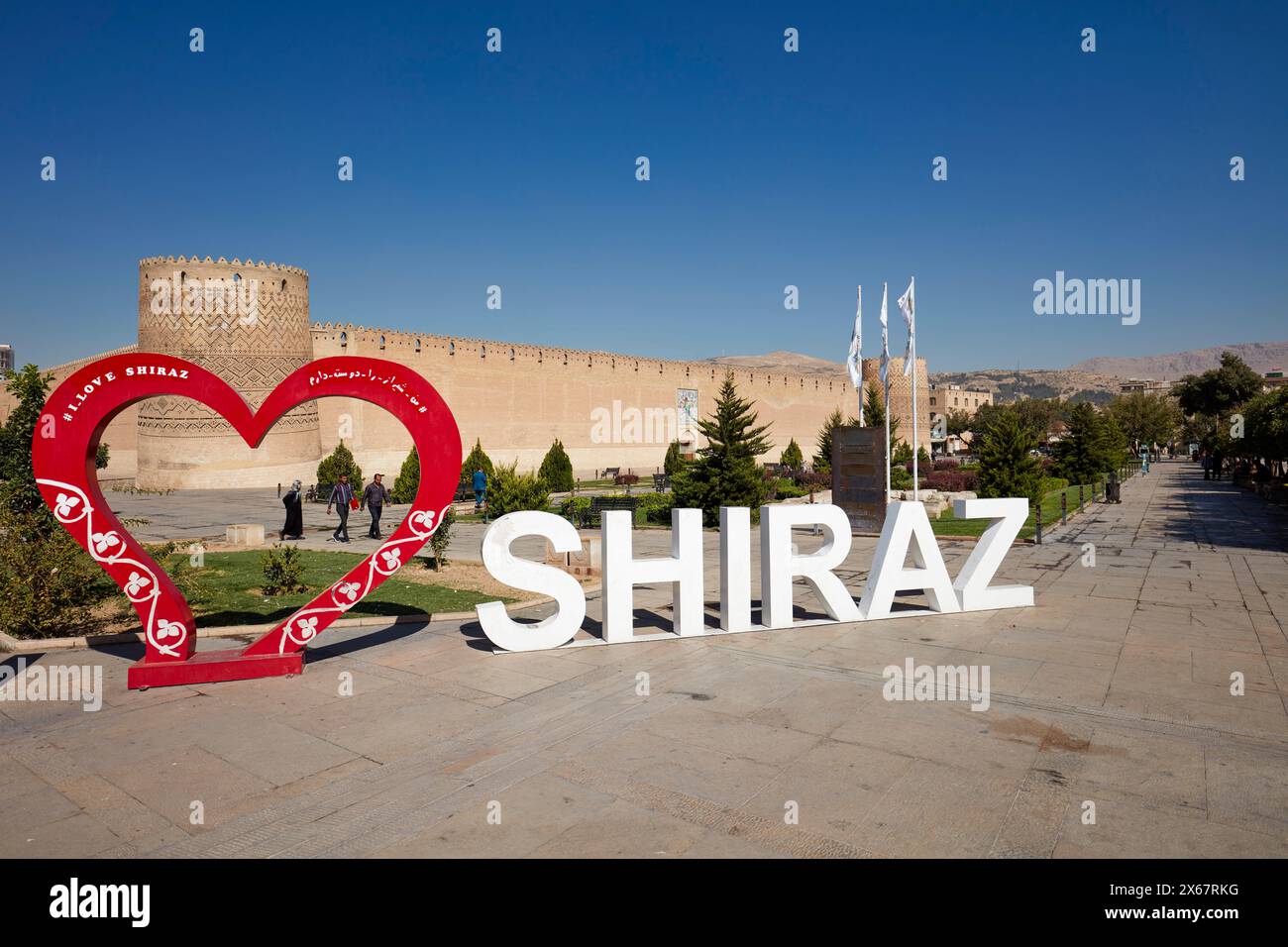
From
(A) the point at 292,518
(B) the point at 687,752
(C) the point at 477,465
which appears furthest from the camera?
(C) the point at 477,465

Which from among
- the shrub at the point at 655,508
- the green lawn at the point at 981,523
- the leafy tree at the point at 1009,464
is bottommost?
the green lawn at the point at 981,523

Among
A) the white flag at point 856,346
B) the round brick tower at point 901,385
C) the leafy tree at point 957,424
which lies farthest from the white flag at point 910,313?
the leafy tree at point 957,424

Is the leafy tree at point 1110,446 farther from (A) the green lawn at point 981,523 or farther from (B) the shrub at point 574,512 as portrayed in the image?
(B) the shrub at point 574,512

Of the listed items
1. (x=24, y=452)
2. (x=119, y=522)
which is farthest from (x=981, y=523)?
(x=24, y=452)

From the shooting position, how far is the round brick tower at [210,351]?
98.5 feet

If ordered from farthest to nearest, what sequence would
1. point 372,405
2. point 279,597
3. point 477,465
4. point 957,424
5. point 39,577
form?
point 957,424
point 372,405
point 477,465
point 279,597
point 39,577

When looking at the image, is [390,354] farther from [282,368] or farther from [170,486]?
[170,486]

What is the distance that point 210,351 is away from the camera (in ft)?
98.3

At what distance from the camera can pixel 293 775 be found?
14.8 ft

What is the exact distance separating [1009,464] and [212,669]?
17900 mm

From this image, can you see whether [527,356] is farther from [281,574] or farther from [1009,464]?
[281,574]

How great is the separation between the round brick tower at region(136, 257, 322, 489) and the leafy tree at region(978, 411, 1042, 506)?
2394 centimetres

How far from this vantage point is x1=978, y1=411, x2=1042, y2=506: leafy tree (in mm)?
19234
